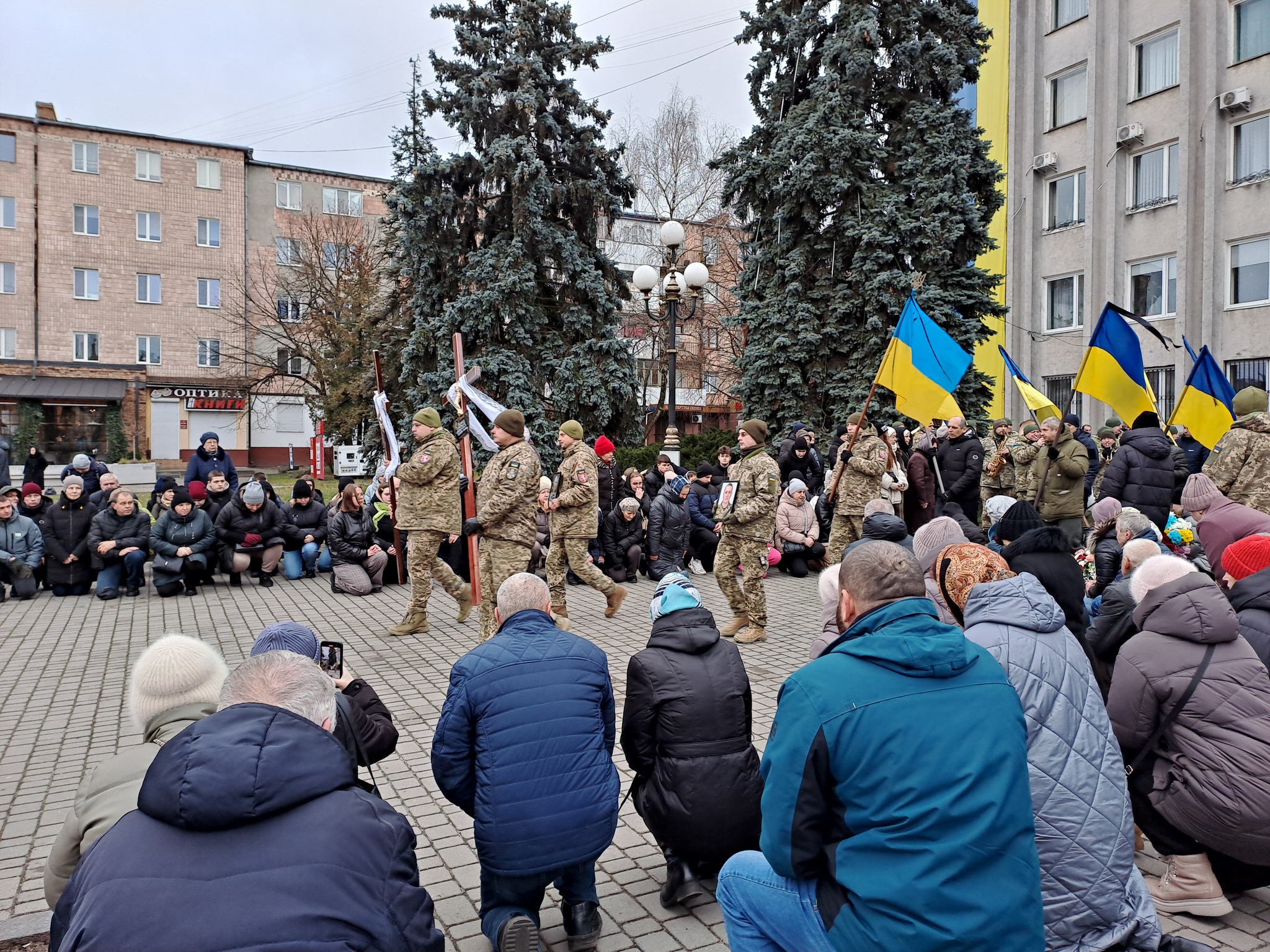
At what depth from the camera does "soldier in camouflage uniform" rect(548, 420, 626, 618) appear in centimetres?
947

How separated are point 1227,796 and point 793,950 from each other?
2.17 m

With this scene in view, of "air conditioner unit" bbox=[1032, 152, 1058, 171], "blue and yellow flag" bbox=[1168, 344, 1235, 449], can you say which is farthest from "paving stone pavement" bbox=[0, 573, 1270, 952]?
"air conditioner unit" bbox=[1032, 152, 1058, 171]

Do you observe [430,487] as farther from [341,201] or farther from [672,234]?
[341,201]

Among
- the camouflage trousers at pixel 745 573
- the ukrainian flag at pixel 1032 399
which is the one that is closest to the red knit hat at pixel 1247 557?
the camouflage trousers at pixel 745 573

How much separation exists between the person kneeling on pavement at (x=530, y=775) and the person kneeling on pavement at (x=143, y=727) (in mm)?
928

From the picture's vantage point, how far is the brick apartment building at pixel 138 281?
38.7m

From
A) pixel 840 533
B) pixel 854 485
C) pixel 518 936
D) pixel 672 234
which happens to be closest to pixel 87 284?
pixel 672 234

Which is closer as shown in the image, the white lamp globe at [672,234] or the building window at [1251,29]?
the white lamp globe at [672,234]

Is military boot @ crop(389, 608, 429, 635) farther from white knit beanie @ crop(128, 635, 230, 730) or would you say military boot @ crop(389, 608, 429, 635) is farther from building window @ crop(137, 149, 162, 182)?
building window @ crop(137, 149, 162, 182)

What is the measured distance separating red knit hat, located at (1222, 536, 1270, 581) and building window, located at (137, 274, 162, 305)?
4523cm

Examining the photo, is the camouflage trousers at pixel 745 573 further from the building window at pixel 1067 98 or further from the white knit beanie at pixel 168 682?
the building window at pixel 1067 98

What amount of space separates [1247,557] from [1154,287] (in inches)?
905

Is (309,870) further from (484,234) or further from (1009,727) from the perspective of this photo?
(484,234)

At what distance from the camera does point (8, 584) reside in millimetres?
12070
